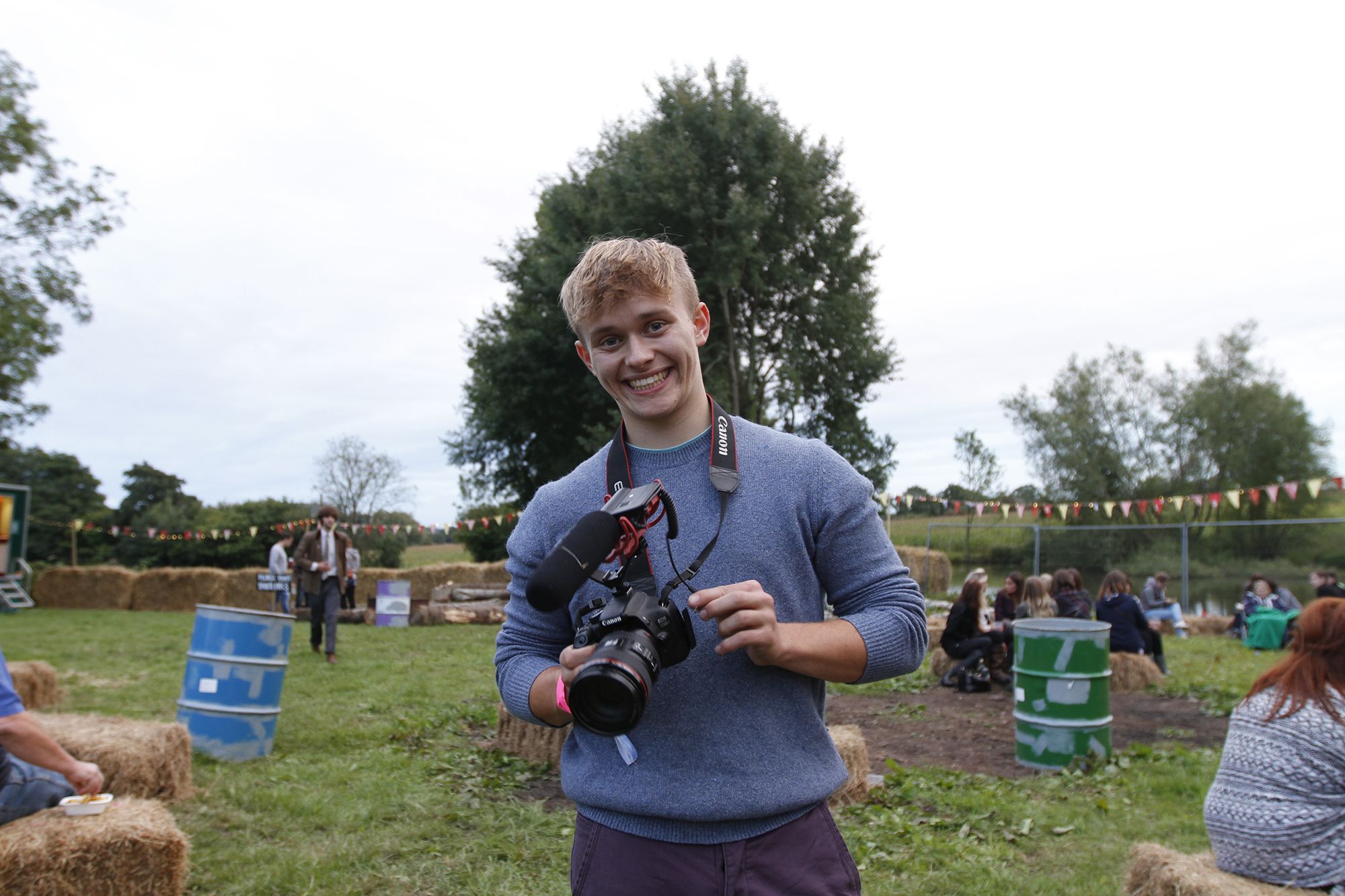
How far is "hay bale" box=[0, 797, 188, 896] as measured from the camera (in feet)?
11.6

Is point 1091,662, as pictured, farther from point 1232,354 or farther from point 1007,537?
point 1232,354

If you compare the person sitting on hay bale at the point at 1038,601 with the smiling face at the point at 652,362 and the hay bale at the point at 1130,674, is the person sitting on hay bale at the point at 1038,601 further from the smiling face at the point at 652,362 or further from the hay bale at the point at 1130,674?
the smiling face at the point at 652,362

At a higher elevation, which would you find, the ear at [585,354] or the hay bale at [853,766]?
the ear at [585,354]

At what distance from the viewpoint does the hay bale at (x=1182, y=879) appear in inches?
132

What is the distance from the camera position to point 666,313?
1.79m

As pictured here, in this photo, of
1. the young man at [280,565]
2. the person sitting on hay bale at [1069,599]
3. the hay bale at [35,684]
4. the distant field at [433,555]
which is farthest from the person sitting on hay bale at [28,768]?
the distant field at [433,555]

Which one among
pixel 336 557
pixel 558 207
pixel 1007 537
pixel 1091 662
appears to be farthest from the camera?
pixel 1007 537

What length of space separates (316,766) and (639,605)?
5812mm

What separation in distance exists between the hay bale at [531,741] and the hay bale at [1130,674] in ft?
24.2

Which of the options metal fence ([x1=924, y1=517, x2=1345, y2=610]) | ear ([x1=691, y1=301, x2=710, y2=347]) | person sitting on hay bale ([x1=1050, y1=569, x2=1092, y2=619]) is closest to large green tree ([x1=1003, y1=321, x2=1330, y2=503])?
metal fence ([x1=924, y1=517, x2=1345, y2=610])

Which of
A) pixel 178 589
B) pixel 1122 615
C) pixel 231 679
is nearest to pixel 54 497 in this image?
pixel 178 589

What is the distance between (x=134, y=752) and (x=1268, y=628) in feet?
52.6

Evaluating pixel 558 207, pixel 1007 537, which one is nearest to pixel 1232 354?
pixel 1007 537

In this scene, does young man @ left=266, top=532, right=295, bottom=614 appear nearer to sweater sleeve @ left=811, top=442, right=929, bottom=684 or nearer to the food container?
the food container
